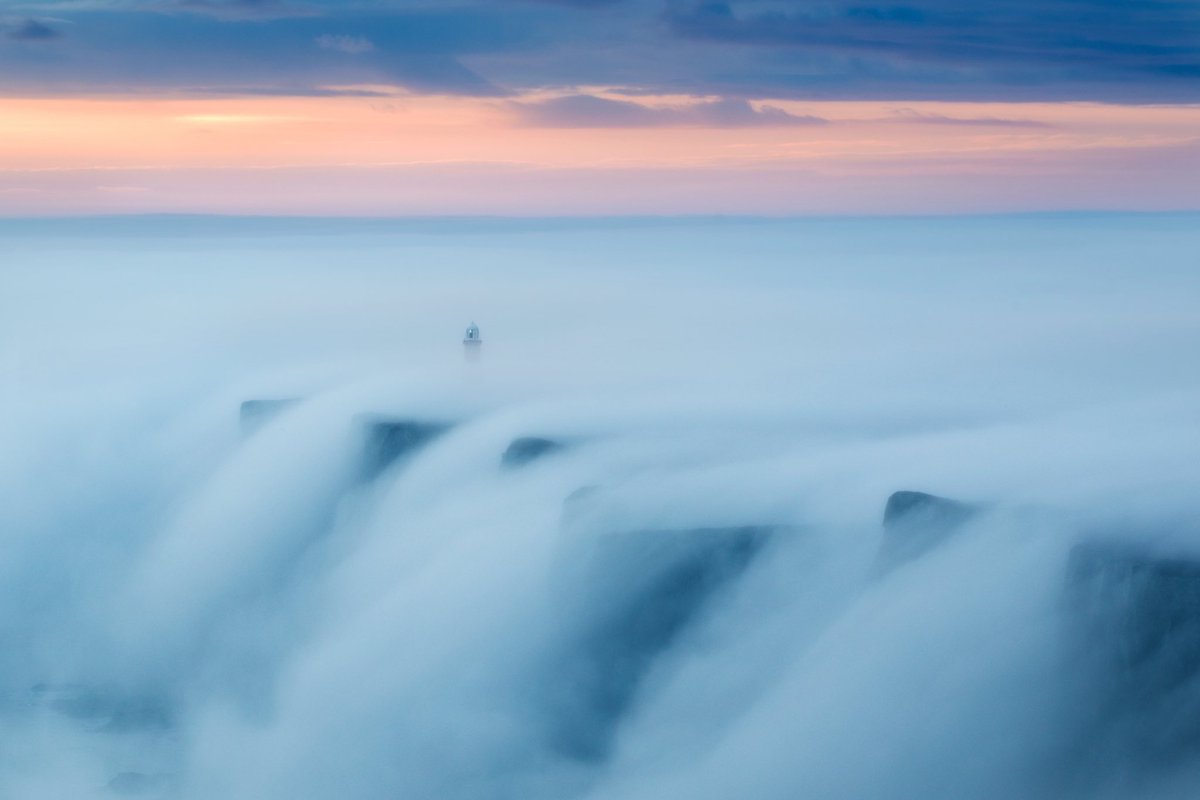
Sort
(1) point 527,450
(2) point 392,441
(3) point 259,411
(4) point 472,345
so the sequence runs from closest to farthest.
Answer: (1) point 527,450 → (2) point 392,441 → (3) point 259,411 → (4) point 472,345

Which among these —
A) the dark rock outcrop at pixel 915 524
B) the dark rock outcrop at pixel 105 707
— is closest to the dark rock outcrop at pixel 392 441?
the dark rock outcrop at pixel 105 707

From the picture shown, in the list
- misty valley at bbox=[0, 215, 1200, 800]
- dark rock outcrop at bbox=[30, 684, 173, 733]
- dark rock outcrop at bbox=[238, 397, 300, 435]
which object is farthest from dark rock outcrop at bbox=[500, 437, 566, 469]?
dark rock outcrop at bbox=[238, 397, 300, 435]

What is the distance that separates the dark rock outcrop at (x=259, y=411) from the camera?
1984cm

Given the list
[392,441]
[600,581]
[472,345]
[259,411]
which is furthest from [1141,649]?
[472,345]

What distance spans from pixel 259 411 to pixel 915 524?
11.0m

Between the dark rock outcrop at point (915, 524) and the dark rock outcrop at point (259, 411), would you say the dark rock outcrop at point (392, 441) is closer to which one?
the dark rock outcrop at point (259, 411)

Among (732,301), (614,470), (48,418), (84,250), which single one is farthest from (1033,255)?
(614,470)

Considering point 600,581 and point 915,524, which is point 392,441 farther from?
point 915,524

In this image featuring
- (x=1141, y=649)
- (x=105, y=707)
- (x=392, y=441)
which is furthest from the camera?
(x=392, y=441)

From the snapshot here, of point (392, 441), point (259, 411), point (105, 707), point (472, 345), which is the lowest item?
point (105, 707)

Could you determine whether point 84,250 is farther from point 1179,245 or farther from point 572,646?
point 572,646

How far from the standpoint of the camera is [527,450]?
15.5 m

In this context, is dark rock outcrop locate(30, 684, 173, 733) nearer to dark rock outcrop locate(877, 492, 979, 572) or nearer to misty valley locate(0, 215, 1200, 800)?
misty valley locate(0, 215, 1200, 800)

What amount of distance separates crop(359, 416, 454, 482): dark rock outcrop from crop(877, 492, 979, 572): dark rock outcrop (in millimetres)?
6450
